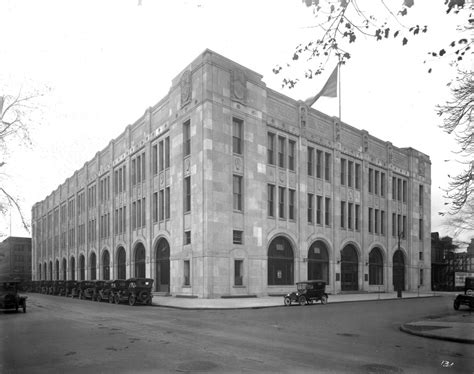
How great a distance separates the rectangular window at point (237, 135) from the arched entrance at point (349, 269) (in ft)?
55.6

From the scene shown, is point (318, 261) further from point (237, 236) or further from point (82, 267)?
point (82, 267)

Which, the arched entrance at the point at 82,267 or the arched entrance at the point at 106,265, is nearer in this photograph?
the arched entrance at the point at 106,265

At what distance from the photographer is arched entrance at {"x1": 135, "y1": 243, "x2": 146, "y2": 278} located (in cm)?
4453

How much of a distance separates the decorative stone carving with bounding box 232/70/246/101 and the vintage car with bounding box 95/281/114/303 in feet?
56.1

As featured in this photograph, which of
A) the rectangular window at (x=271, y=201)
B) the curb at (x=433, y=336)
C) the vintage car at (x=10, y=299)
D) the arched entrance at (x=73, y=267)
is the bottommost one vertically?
the arched entrance at (x=73, y=267)

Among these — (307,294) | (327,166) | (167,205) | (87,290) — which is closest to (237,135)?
(167,205)

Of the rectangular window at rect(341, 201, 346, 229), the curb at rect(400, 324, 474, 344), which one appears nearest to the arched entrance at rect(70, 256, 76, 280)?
the rectangular window at rect(341, 201, 346, 229)

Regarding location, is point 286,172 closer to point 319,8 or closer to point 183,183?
point 183,183

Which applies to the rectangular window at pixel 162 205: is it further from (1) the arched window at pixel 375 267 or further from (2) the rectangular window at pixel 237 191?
(1) the arched window at pixel 375 267

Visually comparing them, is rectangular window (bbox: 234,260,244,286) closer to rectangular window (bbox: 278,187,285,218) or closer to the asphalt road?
rectangular window (bbox: 278,187,285,218)

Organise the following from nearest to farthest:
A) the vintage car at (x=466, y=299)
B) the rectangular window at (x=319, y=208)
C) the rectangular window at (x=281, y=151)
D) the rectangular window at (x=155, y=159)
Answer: the vintage car at (x=466, y=299), the rectangular window at (x=281, y=151), the rectangular window at (x=155, y=159), the rectangular window at (x=319, y=208)

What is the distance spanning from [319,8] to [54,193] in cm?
8279

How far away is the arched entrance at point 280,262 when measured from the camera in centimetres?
3838

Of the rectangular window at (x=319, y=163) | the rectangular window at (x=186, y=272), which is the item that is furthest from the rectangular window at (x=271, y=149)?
the rectangular window at (x=186, y=272)
